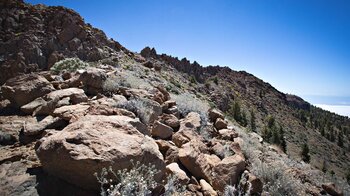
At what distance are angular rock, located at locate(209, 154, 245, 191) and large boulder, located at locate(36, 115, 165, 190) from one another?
133 cm

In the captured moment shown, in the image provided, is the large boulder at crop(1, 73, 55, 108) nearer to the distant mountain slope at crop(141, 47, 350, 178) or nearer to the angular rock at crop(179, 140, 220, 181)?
the angular rock at crop(179, 140, 220, 181)

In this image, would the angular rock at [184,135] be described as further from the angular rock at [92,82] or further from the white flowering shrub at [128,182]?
the angular rock at [92,82]

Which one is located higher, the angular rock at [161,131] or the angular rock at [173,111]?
the angular rock at [173,111]

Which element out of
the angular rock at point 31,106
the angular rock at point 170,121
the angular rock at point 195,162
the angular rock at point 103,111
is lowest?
the angular rock at point 195,162

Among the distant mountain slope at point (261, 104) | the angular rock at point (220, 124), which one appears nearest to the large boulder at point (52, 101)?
the angular rock at point (220, 124)

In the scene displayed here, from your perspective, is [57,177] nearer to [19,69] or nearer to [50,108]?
[50,108]

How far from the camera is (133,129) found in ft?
14.0

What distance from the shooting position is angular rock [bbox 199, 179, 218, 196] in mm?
4273

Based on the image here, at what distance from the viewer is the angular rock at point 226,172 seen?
183 inches

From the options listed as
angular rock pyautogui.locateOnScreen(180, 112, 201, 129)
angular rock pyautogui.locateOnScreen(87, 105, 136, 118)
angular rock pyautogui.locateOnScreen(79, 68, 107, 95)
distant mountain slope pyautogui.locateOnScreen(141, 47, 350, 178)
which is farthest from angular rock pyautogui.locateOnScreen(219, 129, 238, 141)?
distant mountain slope pyautogui.locateOnScreen(141, 47, 350, 178)

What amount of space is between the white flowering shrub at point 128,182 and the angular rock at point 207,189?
714 mm

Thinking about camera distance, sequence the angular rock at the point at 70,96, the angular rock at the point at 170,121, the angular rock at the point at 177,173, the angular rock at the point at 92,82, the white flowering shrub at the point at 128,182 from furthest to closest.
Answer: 1. the angular rock at the point at 92,82
2. the angular rock at the point at 170,121
3. the angular rock at the point at 70,96
4. the angular rock at the point at 177,173
5. the white flowering shrub at the point at 128,182

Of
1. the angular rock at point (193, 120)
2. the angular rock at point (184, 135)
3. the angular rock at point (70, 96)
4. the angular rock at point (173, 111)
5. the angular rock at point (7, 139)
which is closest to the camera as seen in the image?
the angular rock at point (7, 139)

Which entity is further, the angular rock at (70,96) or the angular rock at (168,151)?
the angular rock at (70,96)
